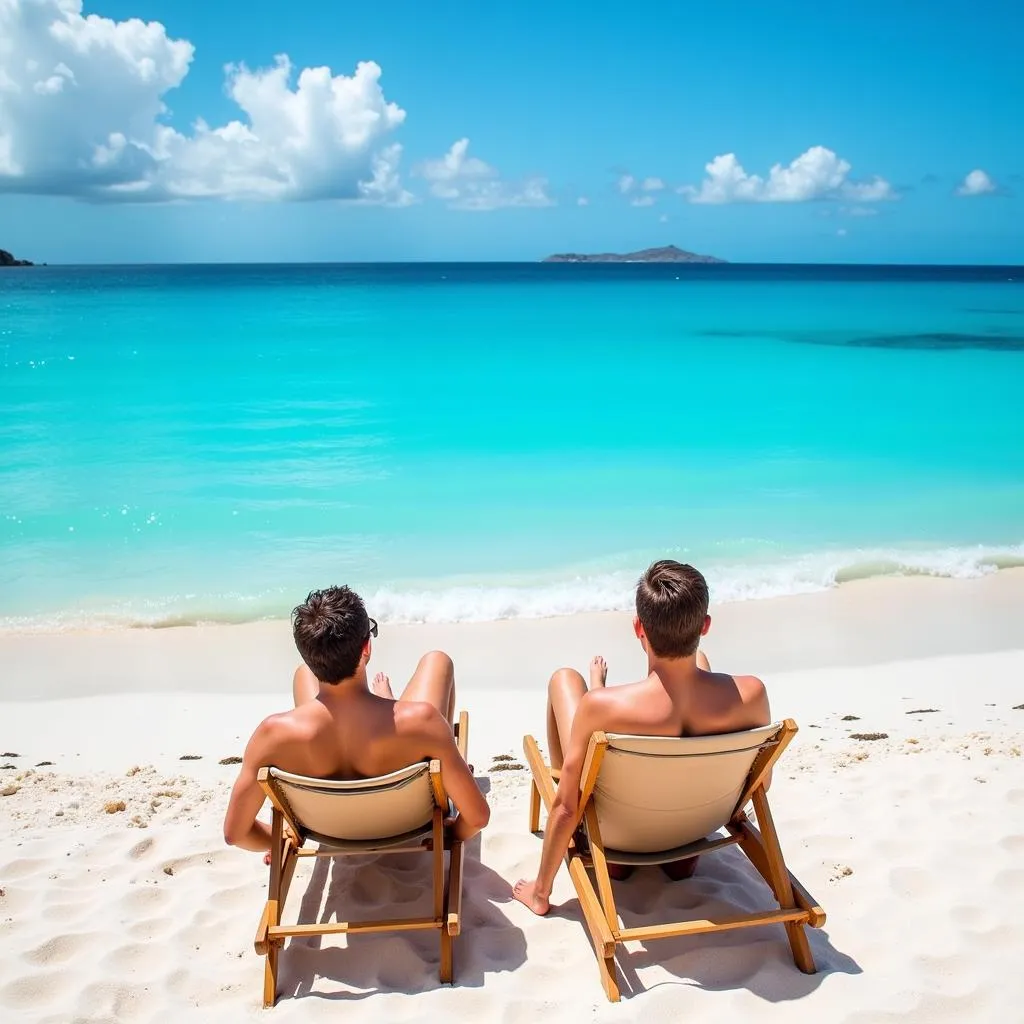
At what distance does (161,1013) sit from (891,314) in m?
48.5

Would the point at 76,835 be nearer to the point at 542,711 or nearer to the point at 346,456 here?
the point at 542,711

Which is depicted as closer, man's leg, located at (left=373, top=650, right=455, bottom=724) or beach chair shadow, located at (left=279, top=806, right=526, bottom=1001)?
beach chair shadow, located at (left=279, top=806, right=526, bottom=1001)

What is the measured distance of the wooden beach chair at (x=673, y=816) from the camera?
2.91 meters

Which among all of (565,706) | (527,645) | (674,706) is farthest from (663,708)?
(527,645)

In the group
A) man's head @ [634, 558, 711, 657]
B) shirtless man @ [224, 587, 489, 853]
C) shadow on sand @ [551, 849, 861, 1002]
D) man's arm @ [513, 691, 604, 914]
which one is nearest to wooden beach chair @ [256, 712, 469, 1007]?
shirtless man @ [224, 587, 489, 853]

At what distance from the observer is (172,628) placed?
7.57 m

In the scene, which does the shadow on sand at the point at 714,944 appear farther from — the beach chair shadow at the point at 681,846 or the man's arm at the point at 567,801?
the man's arm at the point at 567,801

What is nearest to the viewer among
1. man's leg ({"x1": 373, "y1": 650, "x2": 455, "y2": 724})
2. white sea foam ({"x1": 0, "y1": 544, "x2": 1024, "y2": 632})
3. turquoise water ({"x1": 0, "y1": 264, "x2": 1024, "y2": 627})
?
man's leg ({"x1": 373, "y1": 650, "x2": 455, "y2": 724})

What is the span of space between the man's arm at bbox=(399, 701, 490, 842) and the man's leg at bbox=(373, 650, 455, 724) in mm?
561

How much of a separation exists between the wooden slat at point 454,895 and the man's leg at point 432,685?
0.62 meters

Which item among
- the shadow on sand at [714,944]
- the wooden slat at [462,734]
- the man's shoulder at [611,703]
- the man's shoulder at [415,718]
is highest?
the man's shoulder at [611,703]

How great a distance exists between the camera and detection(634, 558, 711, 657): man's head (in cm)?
294

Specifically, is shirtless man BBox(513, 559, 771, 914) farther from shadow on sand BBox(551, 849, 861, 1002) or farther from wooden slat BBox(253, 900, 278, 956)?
wooden slat BBox(253, 900, 278, 956)

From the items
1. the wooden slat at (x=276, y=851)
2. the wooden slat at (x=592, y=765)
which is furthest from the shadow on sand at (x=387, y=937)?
the wooden slat at (x=592, y=765)
